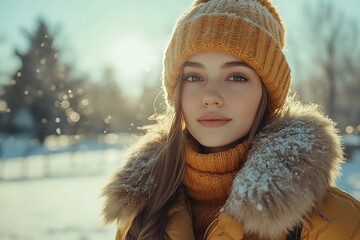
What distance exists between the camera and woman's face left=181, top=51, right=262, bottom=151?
1918 mm

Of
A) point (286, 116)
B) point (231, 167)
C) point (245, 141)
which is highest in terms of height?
point (286, 116)

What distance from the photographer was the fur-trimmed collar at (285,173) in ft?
5.15

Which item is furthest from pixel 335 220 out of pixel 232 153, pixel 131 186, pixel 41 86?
pixel 41 86

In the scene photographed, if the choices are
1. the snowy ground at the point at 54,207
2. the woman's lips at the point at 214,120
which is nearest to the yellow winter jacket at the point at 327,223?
the woman's lips at the point at 214,120

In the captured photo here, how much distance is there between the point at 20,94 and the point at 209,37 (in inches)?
1121

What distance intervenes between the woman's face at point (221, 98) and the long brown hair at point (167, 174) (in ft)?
0.29

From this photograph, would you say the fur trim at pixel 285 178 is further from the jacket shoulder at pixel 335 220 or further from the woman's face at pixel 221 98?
the woman's face at pixel 221 98

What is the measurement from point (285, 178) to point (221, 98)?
498 millimetres

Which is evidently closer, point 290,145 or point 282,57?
point 290,145

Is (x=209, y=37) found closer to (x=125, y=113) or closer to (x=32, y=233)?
(x=32, y=233)

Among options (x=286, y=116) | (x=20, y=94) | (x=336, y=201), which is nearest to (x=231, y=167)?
(x=286, y=116)

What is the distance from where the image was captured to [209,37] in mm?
1977

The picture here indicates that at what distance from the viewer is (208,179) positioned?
205 cm

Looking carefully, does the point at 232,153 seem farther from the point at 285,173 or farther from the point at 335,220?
the point at 335,220
